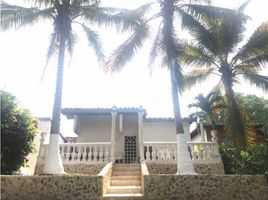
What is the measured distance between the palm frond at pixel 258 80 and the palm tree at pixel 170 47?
3.48 meters

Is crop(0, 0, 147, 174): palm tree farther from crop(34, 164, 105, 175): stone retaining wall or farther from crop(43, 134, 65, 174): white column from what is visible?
crop(34, 164, 105, 175): stone retaining wall

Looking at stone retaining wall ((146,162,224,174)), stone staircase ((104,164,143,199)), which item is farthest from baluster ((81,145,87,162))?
stone retaining wall ((146,162,224,174))

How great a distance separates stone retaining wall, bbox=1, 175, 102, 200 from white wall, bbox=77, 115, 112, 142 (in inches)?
327

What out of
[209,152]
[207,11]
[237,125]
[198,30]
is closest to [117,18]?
[198,30]

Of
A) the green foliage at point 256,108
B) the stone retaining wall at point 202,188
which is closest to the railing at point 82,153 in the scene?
the stone retaining wall at point 202,188

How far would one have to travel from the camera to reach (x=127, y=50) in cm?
1305

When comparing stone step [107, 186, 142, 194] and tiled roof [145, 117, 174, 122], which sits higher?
tiled roof [145, 117, 174, 122]

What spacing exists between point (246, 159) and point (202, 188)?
3580 millimetres

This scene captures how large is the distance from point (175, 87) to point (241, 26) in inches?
194

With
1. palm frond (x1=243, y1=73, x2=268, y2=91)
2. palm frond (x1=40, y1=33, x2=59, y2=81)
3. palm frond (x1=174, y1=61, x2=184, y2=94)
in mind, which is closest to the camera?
palm frond (x1=174, y1=61, x2=184, y2=94)

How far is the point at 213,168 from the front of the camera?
1308 cm

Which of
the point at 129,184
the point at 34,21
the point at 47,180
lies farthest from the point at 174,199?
the point at 34,21

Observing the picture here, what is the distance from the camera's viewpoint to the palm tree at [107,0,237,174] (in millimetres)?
10992

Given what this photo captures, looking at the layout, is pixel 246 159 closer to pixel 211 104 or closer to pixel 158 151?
pixel 158 151
